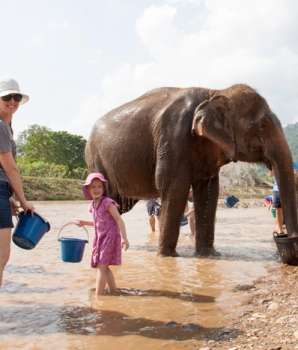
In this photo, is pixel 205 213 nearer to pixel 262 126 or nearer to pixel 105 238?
pixel 262 126

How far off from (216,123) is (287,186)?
4.42 feet

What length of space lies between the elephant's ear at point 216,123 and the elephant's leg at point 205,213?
123 centimetres

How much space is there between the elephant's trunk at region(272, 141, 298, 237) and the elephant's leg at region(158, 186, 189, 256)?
1411 millimetres

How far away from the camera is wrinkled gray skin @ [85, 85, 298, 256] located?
646cm

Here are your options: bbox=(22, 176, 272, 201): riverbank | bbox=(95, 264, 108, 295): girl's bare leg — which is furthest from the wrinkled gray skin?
bbox=(22, 176, 272, 201): riverbank

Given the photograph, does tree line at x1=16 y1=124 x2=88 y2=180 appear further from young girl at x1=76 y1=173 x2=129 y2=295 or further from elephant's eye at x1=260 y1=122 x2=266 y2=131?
young girl at x1=76 y1=173 x2=129 y2=295

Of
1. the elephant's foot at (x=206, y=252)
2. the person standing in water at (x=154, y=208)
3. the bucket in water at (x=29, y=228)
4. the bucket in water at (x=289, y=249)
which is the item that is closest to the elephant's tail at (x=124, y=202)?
the person standing in water at (x=154, y=208)

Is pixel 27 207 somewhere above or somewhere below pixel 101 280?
above

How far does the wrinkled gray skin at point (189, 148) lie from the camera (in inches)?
254

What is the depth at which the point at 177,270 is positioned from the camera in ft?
19.2

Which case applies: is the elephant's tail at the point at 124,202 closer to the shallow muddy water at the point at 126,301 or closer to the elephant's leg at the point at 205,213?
the shallow muddy water at the point at 126,301

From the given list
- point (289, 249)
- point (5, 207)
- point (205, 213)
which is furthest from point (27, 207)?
point (205, 213)

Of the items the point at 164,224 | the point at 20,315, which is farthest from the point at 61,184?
the point at 20,315

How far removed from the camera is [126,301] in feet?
14.0
